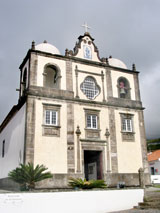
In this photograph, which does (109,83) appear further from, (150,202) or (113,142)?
(150,202)

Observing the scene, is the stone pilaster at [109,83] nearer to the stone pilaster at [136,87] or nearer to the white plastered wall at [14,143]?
the stone pilaster at [136,87]

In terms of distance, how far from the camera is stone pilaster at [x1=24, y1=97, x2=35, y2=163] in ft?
51.0

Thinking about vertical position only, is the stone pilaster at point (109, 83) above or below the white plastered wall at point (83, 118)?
above

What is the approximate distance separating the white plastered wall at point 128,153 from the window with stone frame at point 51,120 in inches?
193

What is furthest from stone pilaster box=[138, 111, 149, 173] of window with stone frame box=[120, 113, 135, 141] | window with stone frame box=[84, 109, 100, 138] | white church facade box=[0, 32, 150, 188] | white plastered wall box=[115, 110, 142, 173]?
window with stone frame box=[84, 109, 100, 138]

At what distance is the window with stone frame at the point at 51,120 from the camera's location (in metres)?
16.7

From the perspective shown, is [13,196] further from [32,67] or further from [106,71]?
[106,71]

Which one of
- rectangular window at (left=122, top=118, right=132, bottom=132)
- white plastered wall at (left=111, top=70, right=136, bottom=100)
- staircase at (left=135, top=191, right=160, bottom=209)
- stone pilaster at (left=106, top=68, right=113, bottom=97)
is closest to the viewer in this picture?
staircase at (left=135, top=191, right=160, bottom=209)

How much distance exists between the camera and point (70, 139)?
17266 mm

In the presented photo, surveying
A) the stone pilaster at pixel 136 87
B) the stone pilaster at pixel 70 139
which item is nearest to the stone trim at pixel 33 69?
the stone pilaster at pixel 70 139

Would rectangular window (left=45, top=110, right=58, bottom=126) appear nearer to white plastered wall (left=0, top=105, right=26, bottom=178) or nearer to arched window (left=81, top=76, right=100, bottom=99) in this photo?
white plastered wall (left=0, top=105, right=26, bottom=178)

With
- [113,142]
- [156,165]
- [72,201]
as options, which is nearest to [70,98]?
[113,142]

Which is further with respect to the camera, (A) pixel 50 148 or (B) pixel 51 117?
(B) pixel 51 117

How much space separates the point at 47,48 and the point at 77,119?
6.30 metres
